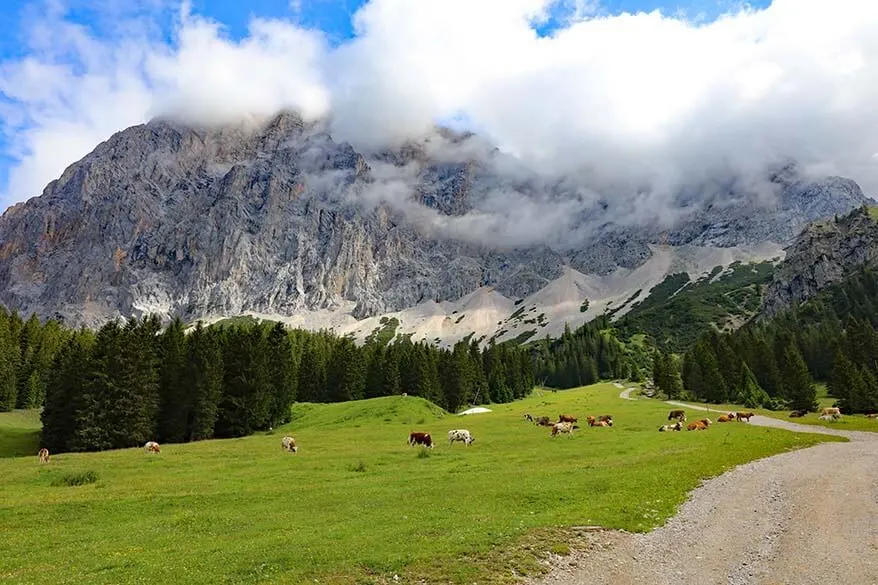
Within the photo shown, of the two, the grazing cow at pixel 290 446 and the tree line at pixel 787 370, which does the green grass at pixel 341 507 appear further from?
the tree line at pixel 787 370

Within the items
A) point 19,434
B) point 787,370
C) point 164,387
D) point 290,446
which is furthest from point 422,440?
point 787,370

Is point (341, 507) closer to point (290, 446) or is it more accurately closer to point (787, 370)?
point (290, 446)

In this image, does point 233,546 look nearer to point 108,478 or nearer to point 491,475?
point 491,475

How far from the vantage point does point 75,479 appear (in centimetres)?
3684

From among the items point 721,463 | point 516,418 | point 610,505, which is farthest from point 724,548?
point 516,418

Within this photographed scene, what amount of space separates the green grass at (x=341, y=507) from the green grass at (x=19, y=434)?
21653 mm

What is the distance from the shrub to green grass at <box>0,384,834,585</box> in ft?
3.03

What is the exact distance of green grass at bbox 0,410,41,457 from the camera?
224 feet

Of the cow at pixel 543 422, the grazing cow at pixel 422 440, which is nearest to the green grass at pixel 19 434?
the grazing cow at pixel 422 440

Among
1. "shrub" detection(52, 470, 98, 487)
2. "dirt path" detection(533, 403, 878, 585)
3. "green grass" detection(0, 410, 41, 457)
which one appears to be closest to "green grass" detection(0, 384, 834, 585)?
"shrub" detection(52, 470, 98, 487)

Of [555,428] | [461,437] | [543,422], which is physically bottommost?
[543,422]

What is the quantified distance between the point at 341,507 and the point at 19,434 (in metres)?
79.3

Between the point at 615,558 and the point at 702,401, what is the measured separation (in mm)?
134492

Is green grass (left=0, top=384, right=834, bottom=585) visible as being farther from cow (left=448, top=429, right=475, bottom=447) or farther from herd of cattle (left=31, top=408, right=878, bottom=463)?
herd of cattle (left=31, top=408, right=878, bottom=463)
